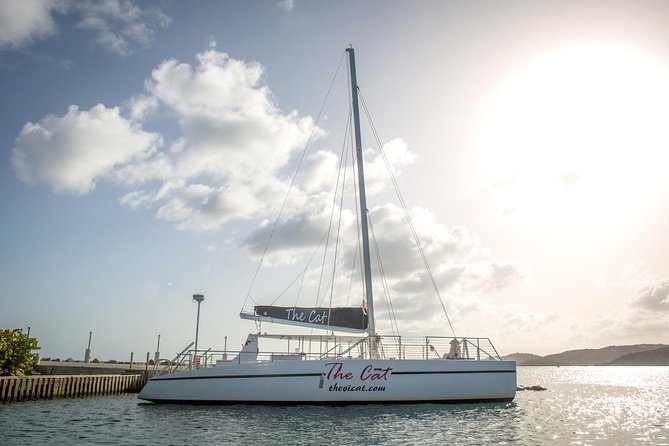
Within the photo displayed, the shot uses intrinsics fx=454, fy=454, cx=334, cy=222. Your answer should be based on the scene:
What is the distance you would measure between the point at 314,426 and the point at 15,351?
61.7 ft

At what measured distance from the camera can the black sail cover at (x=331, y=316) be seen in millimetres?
20031

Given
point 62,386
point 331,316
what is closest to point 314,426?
point 331,316

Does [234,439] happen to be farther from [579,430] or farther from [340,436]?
[579,430]

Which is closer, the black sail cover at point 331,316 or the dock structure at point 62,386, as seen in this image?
the black sail cover at point 331,316

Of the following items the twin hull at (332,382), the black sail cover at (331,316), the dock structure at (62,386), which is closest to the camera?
the twin hull at (332,382)

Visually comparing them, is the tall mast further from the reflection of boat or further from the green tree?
the green tree

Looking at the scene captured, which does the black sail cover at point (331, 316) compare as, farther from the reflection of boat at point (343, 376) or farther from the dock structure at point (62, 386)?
the dock structure at point (62, 386)

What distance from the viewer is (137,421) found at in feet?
51.7

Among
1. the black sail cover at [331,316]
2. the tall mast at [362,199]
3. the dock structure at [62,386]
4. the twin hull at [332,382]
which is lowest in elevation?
the dock structure at [62,386]

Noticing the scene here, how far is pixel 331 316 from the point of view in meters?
20.1

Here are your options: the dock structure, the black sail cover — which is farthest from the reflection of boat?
the dock structure

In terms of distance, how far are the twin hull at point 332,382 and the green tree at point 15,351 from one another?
36.9 feet

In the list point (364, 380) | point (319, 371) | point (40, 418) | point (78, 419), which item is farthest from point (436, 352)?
point (40, 418)

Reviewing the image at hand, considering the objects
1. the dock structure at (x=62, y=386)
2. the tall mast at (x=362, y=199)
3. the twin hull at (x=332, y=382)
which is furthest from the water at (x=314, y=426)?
the tall mast at (x=362, y=199)
